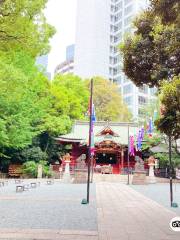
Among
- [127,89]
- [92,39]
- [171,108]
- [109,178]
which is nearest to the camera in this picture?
[171,108]

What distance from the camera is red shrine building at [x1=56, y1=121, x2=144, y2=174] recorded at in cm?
4181

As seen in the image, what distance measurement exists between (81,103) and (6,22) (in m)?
38.9

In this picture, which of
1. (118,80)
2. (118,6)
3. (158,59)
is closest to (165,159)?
(158,59)

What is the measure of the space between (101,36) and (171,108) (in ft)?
279

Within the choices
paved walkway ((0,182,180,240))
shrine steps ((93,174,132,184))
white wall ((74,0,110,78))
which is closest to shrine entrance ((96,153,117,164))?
shrine steps ((93,174,132,184))

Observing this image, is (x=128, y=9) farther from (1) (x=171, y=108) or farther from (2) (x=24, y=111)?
(1) (x=171, y=108)

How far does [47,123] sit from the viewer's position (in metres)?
39.0

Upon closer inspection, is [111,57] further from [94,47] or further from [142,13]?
[142,13]

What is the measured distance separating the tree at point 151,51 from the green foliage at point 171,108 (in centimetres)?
86

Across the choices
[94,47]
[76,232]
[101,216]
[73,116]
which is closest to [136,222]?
[101,216]

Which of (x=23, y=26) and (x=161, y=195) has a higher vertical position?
(x=23, y=26)

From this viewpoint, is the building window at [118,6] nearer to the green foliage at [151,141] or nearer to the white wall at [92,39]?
the white wall at [92,39]

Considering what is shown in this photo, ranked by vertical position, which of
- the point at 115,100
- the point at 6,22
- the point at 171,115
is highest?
the point at 115,100

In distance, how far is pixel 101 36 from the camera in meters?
92.6
